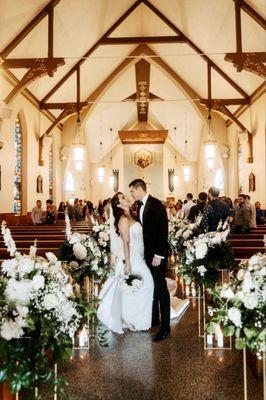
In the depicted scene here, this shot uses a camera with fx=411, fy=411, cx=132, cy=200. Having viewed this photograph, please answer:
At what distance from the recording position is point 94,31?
13508 mm

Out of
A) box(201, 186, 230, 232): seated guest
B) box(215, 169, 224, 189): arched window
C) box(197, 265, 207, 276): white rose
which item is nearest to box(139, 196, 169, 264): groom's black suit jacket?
box(197, 265, 207, 276): white rose

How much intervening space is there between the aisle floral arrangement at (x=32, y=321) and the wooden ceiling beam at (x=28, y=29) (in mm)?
9934

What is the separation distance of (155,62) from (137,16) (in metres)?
2.97

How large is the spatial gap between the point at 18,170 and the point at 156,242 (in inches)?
441

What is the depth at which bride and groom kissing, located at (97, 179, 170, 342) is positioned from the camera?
4.58 meters

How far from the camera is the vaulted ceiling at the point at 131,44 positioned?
11203 mm

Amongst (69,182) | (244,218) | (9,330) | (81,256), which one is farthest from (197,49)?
(9,330)

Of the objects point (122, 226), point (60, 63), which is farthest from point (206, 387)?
point (60, 63)

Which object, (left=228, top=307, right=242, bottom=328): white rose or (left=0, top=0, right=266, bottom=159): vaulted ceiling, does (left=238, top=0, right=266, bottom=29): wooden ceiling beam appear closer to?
(left=0, top=0, right=266, bottom=159): vaulted ceiling

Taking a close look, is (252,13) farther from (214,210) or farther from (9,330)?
(9,330)

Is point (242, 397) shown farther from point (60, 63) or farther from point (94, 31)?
point (94, 31)

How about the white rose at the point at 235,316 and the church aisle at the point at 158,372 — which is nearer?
the white rose at the point at 235,316

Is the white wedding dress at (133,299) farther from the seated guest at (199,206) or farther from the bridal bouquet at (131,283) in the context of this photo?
the seated guest at (199,206)

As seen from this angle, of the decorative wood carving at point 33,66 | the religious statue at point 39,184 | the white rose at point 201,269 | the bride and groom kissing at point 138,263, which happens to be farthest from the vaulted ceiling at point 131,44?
the white rose at point 201,269
